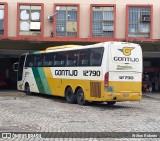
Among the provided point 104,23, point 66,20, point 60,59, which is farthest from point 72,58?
point 104,23

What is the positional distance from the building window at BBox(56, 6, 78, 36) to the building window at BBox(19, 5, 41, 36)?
5.07 ft

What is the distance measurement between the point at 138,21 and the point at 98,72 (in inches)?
619

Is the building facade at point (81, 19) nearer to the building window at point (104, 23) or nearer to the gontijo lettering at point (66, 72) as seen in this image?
the building window at point (104, 23)

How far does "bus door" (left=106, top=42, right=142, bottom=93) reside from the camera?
18109 millimetres

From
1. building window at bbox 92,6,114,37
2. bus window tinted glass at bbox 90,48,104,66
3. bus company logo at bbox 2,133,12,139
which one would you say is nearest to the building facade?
building window at bbox 92,6,114,37

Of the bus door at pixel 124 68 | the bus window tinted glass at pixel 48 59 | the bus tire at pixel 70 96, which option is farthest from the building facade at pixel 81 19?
the bus door at pixel 124 68

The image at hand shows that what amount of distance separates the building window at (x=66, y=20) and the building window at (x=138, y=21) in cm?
449

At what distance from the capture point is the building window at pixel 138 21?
33.0 metres

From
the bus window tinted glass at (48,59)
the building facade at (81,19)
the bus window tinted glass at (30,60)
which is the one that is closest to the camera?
the bus window tinted glass at (48,59)

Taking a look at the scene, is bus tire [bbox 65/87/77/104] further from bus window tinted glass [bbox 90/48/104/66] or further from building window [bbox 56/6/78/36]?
building window [bbox 56/6/78/36]

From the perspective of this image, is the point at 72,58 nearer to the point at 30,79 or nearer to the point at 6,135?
the point at 30,79

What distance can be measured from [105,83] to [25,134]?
8.10 metres

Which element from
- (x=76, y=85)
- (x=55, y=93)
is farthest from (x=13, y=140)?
(x=55, y=93)

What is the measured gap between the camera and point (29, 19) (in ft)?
107
